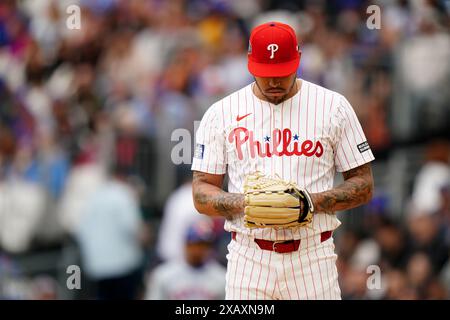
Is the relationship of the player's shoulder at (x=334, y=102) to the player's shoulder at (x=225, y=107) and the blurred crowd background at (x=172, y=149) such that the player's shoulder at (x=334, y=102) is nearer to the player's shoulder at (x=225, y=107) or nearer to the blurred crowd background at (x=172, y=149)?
the player's shoulder at (x=225, y=107)

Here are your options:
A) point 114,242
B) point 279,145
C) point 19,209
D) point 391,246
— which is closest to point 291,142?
point 279,145

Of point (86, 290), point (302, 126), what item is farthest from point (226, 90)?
point (302, 126)

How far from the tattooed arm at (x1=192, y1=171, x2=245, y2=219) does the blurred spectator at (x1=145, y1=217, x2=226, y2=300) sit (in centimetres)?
244

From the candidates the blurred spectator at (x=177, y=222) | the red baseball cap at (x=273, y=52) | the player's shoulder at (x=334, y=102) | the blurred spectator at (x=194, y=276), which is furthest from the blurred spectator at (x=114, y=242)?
the red baseball cap at (x=273, y=52)

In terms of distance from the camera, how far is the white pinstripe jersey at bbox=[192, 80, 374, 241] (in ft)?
19.3

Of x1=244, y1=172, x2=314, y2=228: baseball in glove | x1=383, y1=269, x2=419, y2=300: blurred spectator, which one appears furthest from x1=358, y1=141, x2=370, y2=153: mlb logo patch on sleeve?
x1=383, y1=269, x2=419, y2=300: blurred spectator

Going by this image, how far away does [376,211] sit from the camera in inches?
391

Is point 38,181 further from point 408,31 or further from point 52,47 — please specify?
point 408,31

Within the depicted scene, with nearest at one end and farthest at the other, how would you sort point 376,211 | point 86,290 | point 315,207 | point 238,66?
1. point 315,207
2. point 376,211
3. point 86,290
4. point 238,66

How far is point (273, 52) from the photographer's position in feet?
18.8

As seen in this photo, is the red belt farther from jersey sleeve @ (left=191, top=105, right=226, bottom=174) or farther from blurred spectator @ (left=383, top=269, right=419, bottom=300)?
blurred spectator @ (left=383, top=269, right=419, bottom=300)

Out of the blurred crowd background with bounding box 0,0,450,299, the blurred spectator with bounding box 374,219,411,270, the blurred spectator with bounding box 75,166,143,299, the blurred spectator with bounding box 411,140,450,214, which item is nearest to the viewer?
the blurred spectator with bounding box 374,219,411,270

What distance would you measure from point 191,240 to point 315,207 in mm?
2814

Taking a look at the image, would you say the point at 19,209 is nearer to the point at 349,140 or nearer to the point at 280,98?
the point at 280,98
